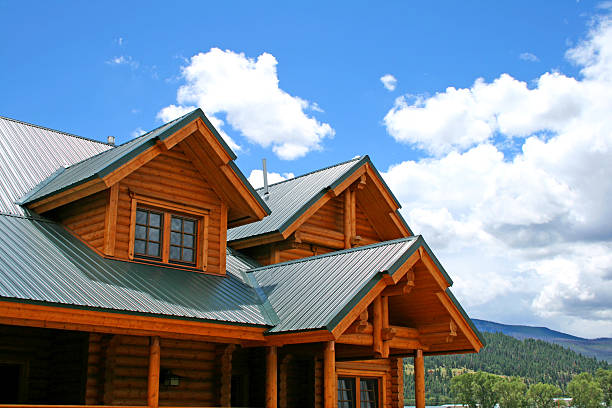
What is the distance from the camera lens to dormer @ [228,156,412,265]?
2088 cm

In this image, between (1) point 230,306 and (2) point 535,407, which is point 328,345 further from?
(2) point 535,407

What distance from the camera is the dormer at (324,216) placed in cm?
2088

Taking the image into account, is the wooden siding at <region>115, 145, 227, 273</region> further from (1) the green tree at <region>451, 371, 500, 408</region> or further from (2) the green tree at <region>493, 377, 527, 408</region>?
(1) the green tree at <region>451, 371, 500, 408</region>

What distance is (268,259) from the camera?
69.1 ft

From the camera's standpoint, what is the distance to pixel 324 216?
73.1 feet

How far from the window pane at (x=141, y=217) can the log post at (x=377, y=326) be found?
5.66 m

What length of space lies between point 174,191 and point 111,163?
7.62 ft

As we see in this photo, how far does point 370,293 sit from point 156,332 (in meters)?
4.28

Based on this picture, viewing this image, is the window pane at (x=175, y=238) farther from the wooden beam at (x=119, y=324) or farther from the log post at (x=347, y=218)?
the log post at (x=347, y=218)

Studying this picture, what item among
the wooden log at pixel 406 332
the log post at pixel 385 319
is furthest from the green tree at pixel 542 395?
the log post at pixel 385 319

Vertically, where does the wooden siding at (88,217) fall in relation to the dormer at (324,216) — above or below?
below

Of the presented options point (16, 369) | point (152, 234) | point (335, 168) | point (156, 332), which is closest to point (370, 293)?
point (156, 332)

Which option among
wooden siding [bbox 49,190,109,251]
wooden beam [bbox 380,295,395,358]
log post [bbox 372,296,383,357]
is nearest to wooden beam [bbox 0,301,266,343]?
log post [bbox 372,296,383,357]

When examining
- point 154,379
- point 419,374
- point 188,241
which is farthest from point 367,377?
point 154,379
